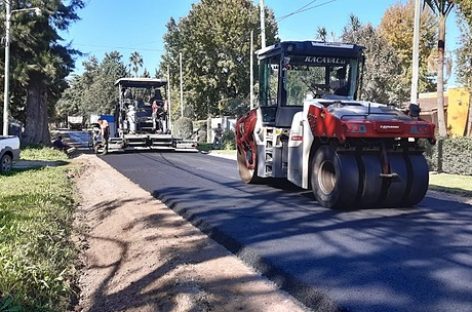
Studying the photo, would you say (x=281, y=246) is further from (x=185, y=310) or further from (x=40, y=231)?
(x=40, y=231)

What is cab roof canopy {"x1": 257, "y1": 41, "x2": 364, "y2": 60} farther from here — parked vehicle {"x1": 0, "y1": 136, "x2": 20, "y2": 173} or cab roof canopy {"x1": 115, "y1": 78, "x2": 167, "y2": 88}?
cab roof canopy {"x1": 115, "y1": 78, "x2": 167, "y2": 88}

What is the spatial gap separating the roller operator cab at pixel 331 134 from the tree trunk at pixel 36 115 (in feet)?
65.0

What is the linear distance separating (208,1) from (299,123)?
4260 cm

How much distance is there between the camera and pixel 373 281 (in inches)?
198

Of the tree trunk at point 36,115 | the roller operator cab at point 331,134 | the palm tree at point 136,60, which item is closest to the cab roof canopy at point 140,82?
the tree trunk at point 36,115

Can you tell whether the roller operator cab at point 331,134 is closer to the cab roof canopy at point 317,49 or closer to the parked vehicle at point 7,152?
the cab roof canopy at point 317,49

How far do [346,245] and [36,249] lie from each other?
12.0 ft

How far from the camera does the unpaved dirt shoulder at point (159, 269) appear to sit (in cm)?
495

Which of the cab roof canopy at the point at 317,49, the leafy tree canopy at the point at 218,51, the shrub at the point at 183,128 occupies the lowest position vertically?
the shrub at the point at 183,128

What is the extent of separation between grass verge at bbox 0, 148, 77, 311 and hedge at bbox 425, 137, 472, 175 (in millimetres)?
11867

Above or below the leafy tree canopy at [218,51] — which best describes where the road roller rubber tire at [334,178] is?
below

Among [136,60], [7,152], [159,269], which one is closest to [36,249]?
[159,269]

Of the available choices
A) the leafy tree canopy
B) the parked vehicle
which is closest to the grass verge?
the parked vehicle

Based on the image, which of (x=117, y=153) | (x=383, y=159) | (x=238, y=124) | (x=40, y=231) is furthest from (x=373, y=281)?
(x=117, y=153)
